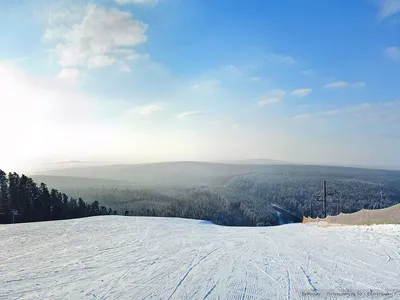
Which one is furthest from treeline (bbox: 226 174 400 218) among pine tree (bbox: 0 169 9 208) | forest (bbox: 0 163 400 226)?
pine tree (bbox: 0 169 9 208)

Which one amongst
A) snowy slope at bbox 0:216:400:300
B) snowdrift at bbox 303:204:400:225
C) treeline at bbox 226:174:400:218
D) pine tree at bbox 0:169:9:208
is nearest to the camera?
snowy slope at bbox 0:216:400:300

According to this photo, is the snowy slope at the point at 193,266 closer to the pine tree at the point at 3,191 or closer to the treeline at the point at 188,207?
the pine tree at the point at 3,191

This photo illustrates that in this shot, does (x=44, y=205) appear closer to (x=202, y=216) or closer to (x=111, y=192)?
(x=202, y=216)

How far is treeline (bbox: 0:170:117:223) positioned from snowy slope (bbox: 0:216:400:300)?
29170 mm

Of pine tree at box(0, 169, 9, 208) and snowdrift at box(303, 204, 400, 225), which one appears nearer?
snowdrift at box(303, 204, 400, 225)

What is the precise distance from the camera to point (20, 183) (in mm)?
39312

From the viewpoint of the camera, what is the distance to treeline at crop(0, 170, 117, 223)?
1488 inches

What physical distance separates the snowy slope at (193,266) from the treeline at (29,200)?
2917cm

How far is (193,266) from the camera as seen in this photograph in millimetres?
8469

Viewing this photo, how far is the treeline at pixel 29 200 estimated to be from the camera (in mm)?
37784

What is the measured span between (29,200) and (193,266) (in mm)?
39593

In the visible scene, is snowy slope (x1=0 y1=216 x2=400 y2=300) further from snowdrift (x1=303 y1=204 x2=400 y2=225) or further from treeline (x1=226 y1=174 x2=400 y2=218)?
treeline (x1=226 y1=174 x2=400 y2=218)

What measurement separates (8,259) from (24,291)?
13.1ft

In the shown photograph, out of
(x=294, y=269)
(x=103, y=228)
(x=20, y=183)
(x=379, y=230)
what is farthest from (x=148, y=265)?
(x=20, y=183)
